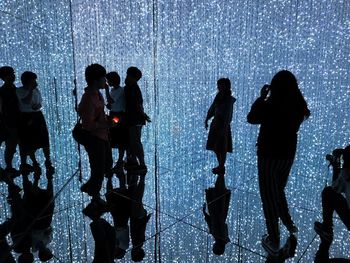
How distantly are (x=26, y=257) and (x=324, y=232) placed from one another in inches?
67.6

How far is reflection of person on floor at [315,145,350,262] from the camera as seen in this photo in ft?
5.42

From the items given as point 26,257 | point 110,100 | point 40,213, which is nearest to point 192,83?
point 110,100

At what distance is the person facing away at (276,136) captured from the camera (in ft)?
5.41

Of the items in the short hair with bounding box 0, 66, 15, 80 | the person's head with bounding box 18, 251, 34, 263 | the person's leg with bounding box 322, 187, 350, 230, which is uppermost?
the short hair with bounding box 0, 66, 15, 80

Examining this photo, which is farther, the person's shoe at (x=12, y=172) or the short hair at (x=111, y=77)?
the person's shoe at (x=12, y=172)

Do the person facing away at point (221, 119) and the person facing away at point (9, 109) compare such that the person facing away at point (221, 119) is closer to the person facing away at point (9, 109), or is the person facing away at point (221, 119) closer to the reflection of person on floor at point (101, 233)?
the reflection of person on floor at point (101, 233)

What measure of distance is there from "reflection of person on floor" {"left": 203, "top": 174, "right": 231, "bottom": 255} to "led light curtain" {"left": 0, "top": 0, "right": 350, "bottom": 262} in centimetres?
5

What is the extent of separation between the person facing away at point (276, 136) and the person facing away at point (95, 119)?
3.43 feet

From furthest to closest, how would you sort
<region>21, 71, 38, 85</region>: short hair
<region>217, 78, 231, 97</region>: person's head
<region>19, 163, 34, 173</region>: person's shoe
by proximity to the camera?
<region>19, 163, 34, 173</region>: person's shoe < <region>21, 71, 38, 85</region>: short hair < <region>217, 78, 231, 97</region>: person's head

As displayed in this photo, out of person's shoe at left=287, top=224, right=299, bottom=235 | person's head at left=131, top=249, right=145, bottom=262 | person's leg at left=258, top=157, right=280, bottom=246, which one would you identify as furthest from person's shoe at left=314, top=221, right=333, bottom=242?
person's head at left=131, top=249, right=145, bottom=262

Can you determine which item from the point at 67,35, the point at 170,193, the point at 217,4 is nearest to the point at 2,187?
the point at 170,193

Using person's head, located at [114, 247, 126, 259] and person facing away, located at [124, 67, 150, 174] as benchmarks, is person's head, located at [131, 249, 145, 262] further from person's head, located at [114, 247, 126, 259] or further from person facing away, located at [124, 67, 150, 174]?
person facing away, located at [124, 67, 150, 174]

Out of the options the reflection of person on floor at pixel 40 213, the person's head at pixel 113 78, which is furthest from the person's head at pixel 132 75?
the reflection of person on floor at pixel 40 213

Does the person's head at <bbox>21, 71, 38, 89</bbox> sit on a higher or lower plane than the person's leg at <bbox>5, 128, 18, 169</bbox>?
higher
